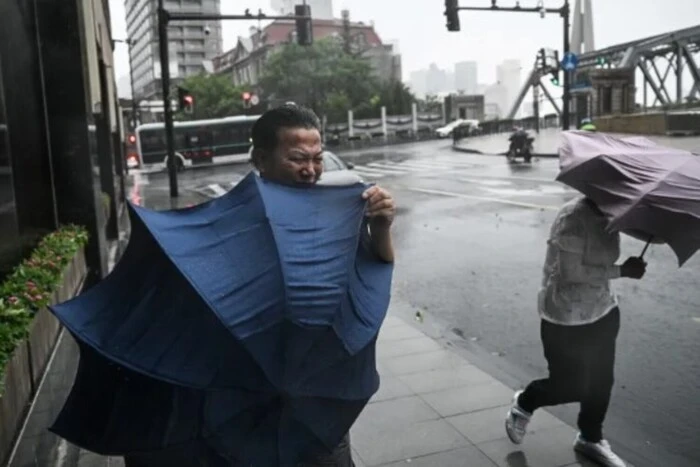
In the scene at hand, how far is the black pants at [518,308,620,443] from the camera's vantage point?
3635 millimetres

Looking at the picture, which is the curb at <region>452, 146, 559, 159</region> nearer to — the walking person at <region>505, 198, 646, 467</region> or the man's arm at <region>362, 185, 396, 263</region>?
the walking person at <region>505, 198, 646, 467</region>

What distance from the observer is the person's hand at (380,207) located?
2.09 m

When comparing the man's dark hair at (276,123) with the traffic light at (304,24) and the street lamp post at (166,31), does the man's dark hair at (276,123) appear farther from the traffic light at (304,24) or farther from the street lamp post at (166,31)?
the traffic light at (304,24)

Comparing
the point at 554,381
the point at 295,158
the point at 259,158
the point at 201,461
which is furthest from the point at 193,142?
the point at 201,461

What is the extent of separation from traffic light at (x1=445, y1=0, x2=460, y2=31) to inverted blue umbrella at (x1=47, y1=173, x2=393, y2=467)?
2309 cm

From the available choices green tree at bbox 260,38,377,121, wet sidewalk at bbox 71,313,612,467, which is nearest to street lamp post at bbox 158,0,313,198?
wet sidewalk at bbox 71,313,612,467

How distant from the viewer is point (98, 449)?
1.83 meters

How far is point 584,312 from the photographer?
361cm

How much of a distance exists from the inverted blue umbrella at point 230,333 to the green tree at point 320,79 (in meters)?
63.6

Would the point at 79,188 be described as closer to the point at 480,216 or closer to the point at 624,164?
the point at 624,164

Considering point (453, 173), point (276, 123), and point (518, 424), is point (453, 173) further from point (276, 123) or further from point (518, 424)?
point (276, 123)

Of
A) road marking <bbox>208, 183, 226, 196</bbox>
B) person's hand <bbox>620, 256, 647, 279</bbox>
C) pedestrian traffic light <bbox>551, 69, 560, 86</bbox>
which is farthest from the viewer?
pedestrian traffic light <bbox>551, 69, 560, 86</bbox>

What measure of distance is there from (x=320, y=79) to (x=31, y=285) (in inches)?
2545

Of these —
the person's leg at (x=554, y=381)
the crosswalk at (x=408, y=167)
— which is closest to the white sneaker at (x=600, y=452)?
the person's leg at (x=554, y=381)
